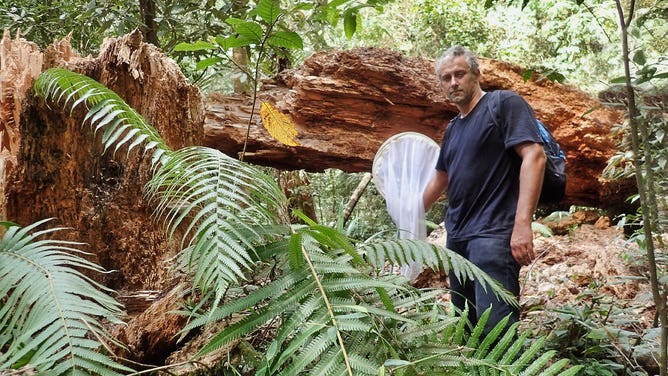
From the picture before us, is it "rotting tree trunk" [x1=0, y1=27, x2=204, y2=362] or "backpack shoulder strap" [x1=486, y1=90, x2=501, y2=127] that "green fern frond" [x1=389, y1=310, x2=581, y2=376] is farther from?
"backpack shoulder strap" [x1=486, y1=90, x2=501, y2=127]

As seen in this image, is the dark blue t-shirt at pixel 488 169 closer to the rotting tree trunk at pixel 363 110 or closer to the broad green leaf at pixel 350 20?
the broad green leaf at pixel 350 20

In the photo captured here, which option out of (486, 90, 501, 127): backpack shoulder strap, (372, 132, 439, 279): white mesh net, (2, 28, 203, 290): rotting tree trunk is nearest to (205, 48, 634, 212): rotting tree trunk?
(372, 132, 439, 279): white mesh net

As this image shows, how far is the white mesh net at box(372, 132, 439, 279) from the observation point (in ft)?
10.3

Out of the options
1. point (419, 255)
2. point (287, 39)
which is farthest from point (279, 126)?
point (419, 255)

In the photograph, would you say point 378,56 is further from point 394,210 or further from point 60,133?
point 60,133

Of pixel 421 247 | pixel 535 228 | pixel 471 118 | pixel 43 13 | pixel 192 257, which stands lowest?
pixel 535 228

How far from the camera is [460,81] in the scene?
2723mm

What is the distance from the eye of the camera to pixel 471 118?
106 inches

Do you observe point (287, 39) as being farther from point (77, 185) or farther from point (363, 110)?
point (363, 110)

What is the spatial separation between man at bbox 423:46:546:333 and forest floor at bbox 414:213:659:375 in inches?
12.5

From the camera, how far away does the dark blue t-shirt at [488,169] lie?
97.0 inches

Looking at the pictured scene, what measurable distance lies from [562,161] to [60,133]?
2.24 m

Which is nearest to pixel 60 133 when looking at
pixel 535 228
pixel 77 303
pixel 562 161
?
pixel 77 303

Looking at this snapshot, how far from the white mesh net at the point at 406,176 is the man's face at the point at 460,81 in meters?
0.63
